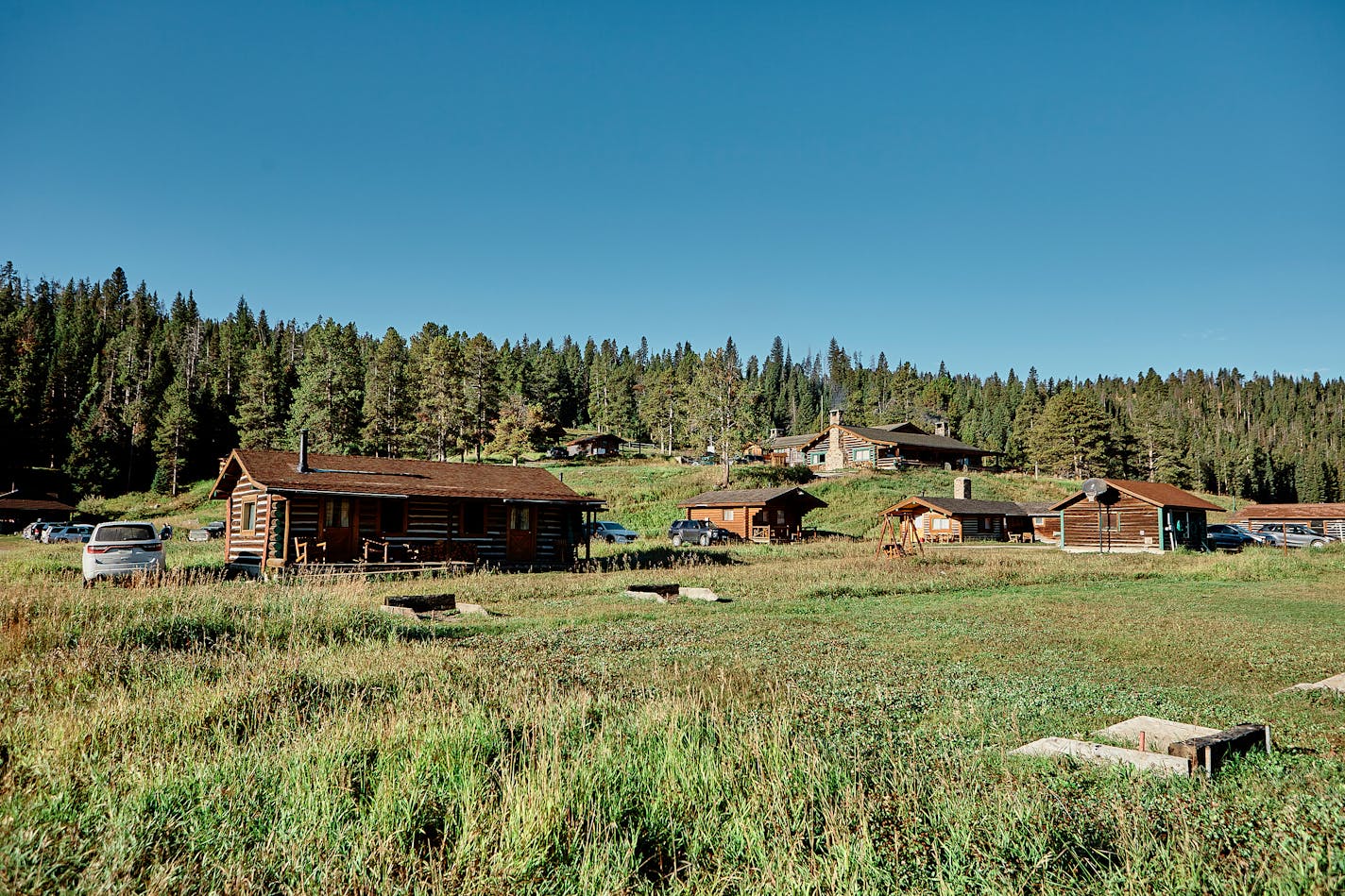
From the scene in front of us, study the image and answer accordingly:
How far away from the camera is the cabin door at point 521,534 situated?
31.7 metres

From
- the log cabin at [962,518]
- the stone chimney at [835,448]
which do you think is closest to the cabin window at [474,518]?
the log cabin at [962,518]

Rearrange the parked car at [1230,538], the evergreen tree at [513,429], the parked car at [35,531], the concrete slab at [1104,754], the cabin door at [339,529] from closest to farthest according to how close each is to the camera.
A: 1. the concrete slab at [1104,754]
2. the cabin door at [339,529]
3. the parked car at [35,531]
4. the parked car at [1230,538]
5. the evergreen tree at [513,429]

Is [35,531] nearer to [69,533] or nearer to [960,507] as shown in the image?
[69,533]

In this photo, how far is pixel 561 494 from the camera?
3234cm

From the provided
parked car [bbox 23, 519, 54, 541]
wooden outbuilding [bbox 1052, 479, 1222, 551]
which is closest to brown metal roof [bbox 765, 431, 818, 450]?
wooden outbuilding [bbox 1052, 479, 1222, 551]

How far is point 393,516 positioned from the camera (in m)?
29.2

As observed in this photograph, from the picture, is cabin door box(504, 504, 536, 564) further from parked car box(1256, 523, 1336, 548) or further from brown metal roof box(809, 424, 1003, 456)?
brown metal roof box(809, 424, 1003, 456)

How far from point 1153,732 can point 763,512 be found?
44.6 metres

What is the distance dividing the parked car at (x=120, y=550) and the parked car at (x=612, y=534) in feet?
85.3

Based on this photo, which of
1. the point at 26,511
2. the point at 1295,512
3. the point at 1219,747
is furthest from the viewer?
the point at 1295,512

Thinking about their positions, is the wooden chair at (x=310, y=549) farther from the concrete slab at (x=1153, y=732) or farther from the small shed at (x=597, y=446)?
the small shed at (x=597, y=446)

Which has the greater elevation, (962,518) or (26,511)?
(962,518)

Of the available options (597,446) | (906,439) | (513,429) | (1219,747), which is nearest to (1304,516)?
(906,439)

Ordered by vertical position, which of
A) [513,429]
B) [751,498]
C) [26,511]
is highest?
[513,429]
